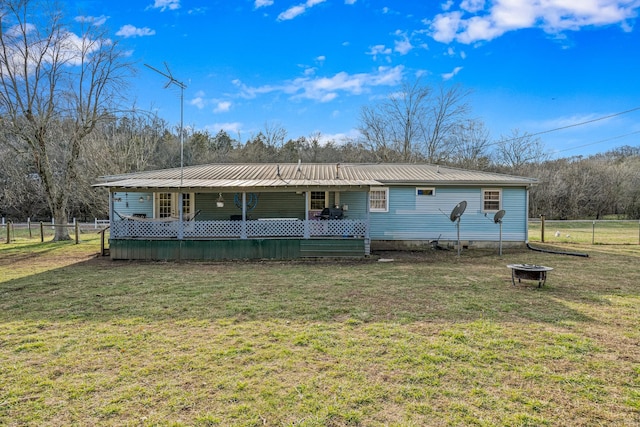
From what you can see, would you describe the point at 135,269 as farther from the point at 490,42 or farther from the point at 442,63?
the point at 442,63

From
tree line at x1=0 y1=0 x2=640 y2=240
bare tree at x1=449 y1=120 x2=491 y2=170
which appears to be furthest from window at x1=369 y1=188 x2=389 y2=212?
bare tree at x1=449 y1=120 x2=491 y2=170

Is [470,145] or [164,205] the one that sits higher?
[470,145]

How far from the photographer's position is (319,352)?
395cm

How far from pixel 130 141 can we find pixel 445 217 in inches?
→ 1019

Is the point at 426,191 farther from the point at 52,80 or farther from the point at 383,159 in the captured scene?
the point at 383,159

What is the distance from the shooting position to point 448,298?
20.7 ft

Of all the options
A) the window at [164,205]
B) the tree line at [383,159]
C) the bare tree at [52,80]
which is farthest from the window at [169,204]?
the tree line at [383,159]

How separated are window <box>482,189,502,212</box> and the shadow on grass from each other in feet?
11.2

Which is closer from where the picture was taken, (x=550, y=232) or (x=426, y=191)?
(x=426, y=191)

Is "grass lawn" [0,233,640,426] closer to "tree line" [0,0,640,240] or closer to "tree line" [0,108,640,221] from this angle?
"tree line" [0,0,640,240]

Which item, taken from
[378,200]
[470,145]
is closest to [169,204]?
[378,200]

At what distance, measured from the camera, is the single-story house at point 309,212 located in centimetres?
1127

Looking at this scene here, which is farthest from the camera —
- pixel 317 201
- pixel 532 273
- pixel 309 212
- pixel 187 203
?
pixel 187 203

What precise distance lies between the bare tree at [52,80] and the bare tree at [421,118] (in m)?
22.0
